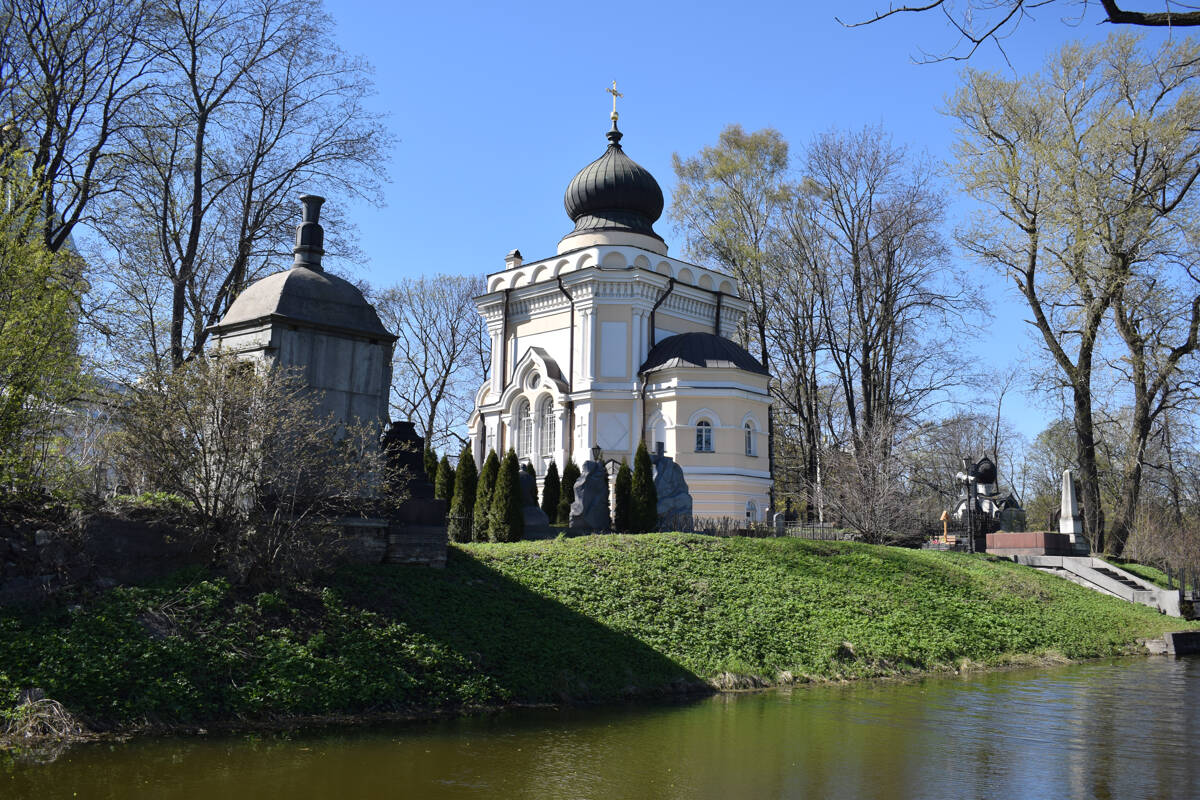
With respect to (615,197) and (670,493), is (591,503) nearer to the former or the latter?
(670,493)

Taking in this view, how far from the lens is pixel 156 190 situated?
19453 millimetres

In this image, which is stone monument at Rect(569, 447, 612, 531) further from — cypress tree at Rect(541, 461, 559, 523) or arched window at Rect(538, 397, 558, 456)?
arched window at Rect(538, 397, 558, 456)

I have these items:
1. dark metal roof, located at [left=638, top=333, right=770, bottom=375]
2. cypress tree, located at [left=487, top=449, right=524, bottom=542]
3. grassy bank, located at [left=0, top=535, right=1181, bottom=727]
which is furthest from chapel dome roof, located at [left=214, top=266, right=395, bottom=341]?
dark metal roof, located at [left=638, top=333, right=770, bottom=375]

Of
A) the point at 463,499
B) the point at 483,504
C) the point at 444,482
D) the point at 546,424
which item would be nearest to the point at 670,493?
the point at 483,504

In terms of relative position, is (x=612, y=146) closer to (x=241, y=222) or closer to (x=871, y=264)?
(x=871, y=264)

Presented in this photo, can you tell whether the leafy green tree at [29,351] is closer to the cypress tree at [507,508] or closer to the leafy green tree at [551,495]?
the cypress tree at [507,508]

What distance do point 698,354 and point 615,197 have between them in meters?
7.15

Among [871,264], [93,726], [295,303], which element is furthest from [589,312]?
[93,726]

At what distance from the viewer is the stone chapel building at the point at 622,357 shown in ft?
95.1

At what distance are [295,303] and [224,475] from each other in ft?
8.48

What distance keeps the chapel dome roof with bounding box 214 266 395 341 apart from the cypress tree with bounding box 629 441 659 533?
899cm

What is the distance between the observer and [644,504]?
20.5 meters

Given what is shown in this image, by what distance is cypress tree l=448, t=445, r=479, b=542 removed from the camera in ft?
68.2

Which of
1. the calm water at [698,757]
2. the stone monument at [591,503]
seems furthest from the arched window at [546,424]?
the calm water at [698,757]
